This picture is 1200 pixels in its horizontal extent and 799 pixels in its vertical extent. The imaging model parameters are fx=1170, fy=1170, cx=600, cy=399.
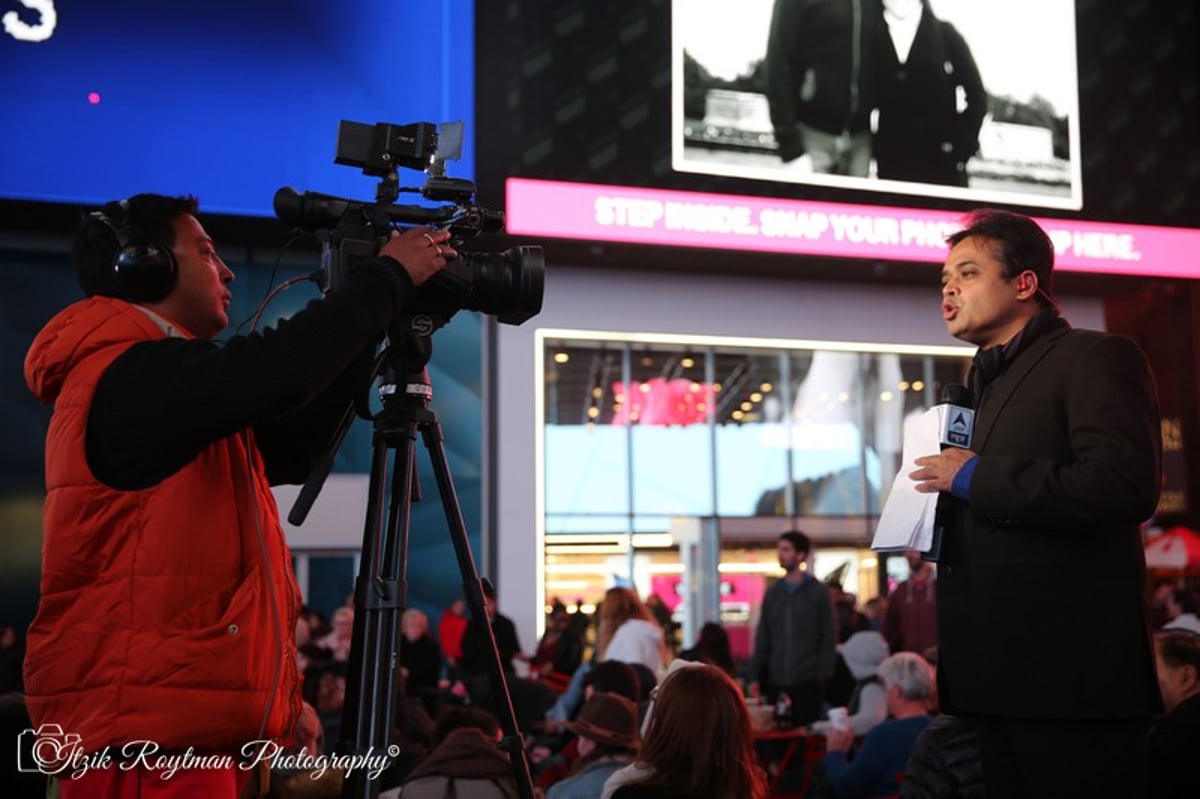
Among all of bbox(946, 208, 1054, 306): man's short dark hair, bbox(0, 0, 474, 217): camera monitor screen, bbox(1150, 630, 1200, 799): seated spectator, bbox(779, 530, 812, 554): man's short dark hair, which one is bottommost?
bbox(1150, 630, 1200, 799): seated spectator

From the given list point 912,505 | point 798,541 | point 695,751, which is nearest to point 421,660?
point 798,541

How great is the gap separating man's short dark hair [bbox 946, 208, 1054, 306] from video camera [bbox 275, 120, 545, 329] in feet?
2.69

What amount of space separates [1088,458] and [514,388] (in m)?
8.90

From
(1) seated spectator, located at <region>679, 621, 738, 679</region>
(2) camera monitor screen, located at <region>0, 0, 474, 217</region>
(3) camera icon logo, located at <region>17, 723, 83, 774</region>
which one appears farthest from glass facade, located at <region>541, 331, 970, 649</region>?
(3) camera icon logo, located at <region>17, 723, 83, 774</region>

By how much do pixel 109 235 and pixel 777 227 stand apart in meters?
9.03

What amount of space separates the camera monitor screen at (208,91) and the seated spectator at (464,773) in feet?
21.8

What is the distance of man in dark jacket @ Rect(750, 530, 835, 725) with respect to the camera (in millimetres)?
7113

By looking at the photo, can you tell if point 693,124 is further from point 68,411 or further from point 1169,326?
point 68,411

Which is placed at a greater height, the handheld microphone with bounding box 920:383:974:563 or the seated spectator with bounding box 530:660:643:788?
the handheld microphone with bounding box 920:383:974:563

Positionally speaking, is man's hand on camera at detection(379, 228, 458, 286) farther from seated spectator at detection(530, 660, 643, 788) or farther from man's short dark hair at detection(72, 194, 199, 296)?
seated spectator at detection(530, 660, 643, 788)

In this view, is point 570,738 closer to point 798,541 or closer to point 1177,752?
point 798,541

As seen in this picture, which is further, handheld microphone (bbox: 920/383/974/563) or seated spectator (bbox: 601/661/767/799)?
seated spectator (bbox: 601/661/767/799)

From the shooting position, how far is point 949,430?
6.77ft

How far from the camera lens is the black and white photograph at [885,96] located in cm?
1072
